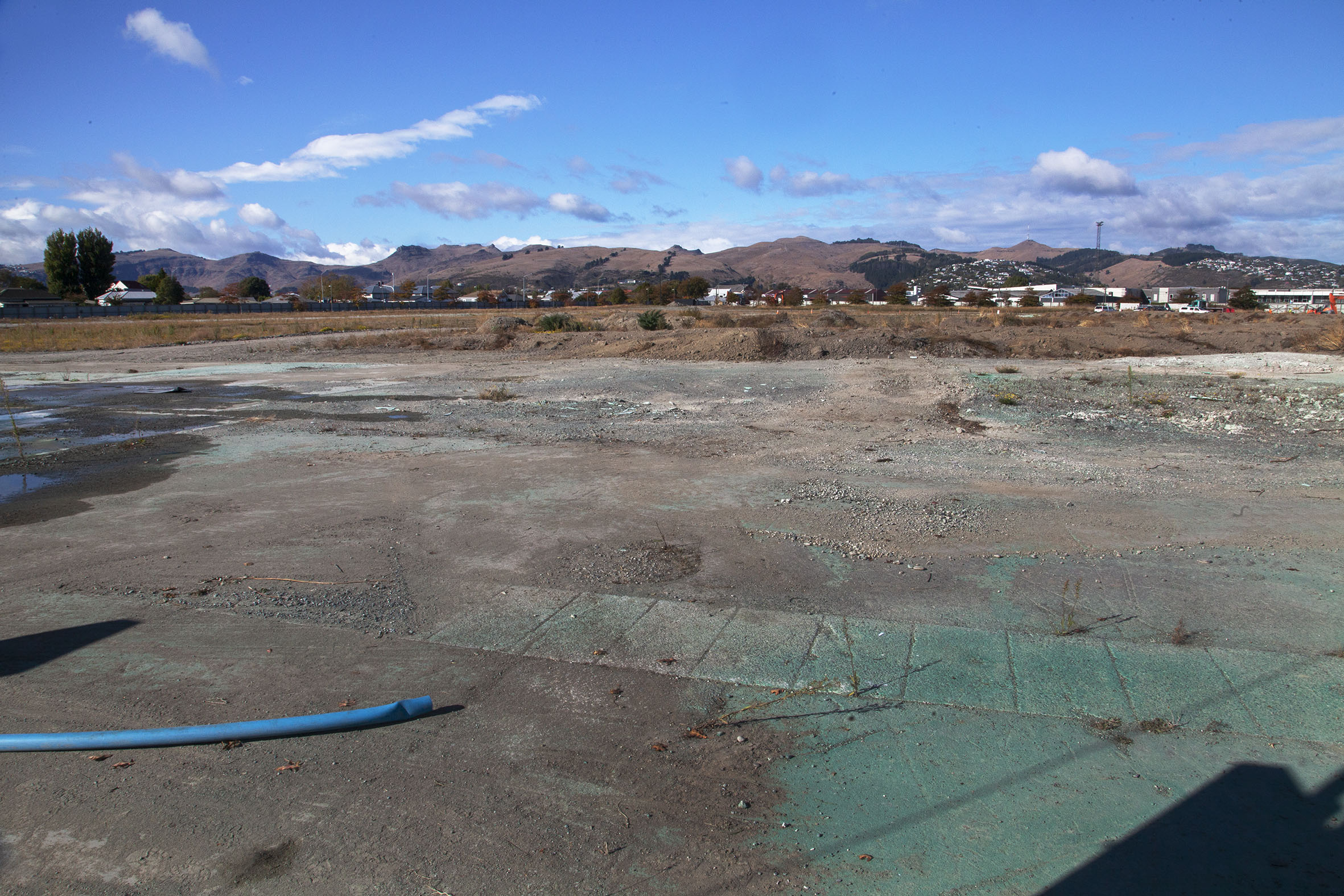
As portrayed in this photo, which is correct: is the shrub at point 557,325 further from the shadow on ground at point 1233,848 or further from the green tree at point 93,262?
the green tree at point 93,262

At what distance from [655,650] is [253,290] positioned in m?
142

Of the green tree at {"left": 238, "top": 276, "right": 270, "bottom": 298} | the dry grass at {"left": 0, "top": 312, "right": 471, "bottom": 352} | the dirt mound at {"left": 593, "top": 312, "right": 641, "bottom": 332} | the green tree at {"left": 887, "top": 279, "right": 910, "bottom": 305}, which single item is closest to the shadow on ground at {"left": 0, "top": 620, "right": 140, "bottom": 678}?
the dirt mound at {"left": 593, "top": 312, "right": 641, "bottom": 332}

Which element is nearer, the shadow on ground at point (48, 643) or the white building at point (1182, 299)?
the shadow on ground at point (48, 643)

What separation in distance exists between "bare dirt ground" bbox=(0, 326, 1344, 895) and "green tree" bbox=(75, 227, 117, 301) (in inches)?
4569

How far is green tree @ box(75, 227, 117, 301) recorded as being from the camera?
332 feet

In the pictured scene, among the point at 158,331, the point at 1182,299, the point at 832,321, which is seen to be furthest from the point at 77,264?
the point at 1182,299

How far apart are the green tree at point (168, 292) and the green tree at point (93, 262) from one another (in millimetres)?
6045

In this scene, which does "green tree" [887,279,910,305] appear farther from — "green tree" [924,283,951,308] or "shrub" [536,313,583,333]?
"shrub" [536,313,583,333]

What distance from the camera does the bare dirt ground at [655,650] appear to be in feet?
9.91

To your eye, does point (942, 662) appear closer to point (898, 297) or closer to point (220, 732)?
point (220, 732)

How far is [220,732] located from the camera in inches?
146

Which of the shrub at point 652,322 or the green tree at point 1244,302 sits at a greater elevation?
the green tree at point 1244,302

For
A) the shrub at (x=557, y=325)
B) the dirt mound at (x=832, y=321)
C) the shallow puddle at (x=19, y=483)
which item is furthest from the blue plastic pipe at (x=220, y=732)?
the shrub at (x=557, y=325)

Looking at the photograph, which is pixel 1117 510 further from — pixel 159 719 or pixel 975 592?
pixel 159 719
